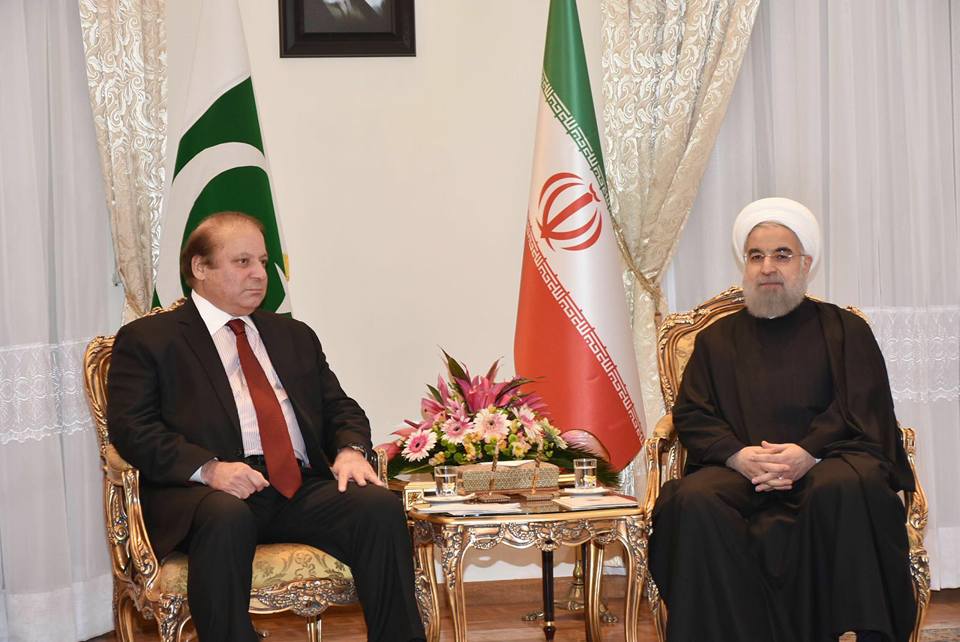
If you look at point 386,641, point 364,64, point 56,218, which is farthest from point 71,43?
point 386,641

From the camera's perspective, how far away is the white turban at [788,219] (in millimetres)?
4148

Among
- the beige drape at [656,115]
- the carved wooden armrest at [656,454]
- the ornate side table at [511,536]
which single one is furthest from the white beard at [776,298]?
the beige drape at [656,115]

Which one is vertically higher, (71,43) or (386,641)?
(71,43)

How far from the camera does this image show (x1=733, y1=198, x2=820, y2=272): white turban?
4.15 metres

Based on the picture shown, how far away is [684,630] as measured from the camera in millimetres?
3582

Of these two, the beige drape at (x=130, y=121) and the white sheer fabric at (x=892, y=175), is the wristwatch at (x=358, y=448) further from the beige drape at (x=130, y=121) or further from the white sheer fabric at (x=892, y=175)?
the white sheer fabric at (x=892, y=175)

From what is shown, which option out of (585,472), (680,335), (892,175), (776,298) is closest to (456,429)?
(585,472)

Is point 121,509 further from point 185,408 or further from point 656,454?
point 656,454

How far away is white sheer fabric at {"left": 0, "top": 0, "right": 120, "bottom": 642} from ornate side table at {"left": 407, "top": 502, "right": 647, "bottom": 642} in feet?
5.91

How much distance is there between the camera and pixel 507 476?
151 inches

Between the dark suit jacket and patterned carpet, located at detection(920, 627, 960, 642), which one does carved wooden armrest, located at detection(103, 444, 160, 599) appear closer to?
the dark suit jacket

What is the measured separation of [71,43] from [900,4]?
375 cm

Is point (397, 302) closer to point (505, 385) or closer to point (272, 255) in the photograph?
point (272, 255)

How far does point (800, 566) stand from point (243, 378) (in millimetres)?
1929
